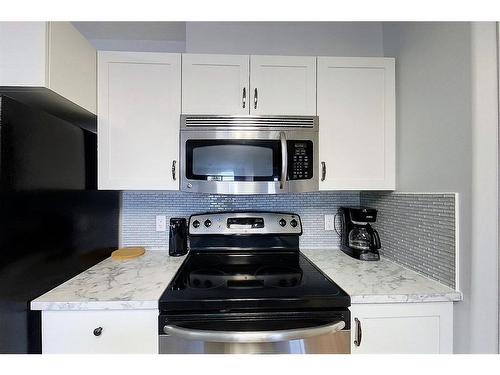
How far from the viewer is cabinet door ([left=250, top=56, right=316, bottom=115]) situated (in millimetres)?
1377

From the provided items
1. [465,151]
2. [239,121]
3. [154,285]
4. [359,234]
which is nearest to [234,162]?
[239,121]

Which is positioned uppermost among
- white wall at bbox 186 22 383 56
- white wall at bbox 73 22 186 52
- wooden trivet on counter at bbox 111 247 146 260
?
white wall at bbox 73 22 186 52

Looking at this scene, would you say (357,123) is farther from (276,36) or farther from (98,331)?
(98,331)

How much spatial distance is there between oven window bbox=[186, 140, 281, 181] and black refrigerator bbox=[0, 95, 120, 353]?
57 centimetres

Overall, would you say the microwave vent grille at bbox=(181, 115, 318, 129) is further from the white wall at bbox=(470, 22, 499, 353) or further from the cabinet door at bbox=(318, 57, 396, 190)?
the white wall at bbox=(470, 22, 499, 353)

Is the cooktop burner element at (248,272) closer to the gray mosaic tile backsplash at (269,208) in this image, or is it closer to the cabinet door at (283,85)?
the gray mosaic tile backsplash at (269,208)

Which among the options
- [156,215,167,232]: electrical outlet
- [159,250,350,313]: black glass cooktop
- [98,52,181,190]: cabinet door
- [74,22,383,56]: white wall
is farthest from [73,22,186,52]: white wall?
[159,250,350,313]: black glass cooktop

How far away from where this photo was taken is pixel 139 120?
53.6 inches

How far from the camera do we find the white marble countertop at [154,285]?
968 millimetres

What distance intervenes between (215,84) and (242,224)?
2.89 ft

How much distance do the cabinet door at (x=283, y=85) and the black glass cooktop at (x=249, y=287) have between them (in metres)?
0.89
